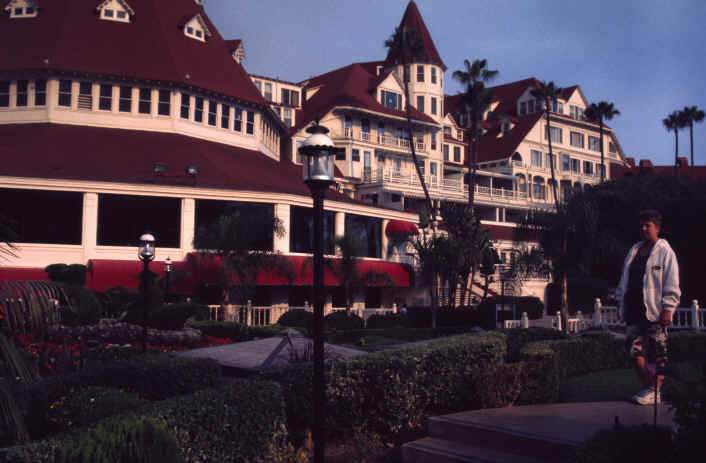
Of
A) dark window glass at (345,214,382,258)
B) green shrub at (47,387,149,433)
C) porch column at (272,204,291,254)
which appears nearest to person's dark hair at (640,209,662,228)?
green shrub at (47,387,149,433)

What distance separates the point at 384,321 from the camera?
32.2 metres


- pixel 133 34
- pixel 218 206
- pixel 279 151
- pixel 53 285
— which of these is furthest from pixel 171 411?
pixel 279 151

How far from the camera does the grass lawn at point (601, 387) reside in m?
10.5

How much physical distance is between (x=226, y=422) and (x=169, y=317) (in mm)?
16667

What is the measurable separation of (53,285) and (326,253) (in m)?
28.3

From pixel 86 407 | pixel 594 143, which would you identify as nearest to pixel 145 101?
pixel 86 407

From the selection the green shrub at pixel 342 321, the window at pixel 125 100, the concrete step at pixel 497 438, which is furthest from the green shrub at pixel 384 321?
the concrete step at pixel 497 438

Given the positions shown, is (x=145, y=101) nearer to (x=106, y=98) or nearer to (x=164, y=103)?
(x=164, y=103)

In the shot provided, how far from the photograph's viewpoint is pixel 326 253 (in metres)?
34.8

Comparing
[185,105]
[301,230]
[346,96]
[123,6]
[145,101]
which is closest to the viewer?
[301,230]

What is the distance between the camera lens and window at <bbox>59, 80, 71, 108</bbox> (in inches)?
1471

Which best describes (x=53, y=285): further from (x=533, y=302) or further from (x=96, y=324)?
(x=533, y=302)

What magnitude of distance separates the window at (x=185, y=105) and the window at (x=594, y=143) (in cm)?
4899

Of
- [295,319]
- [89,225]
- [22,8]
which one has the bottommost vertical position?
[295,319]
